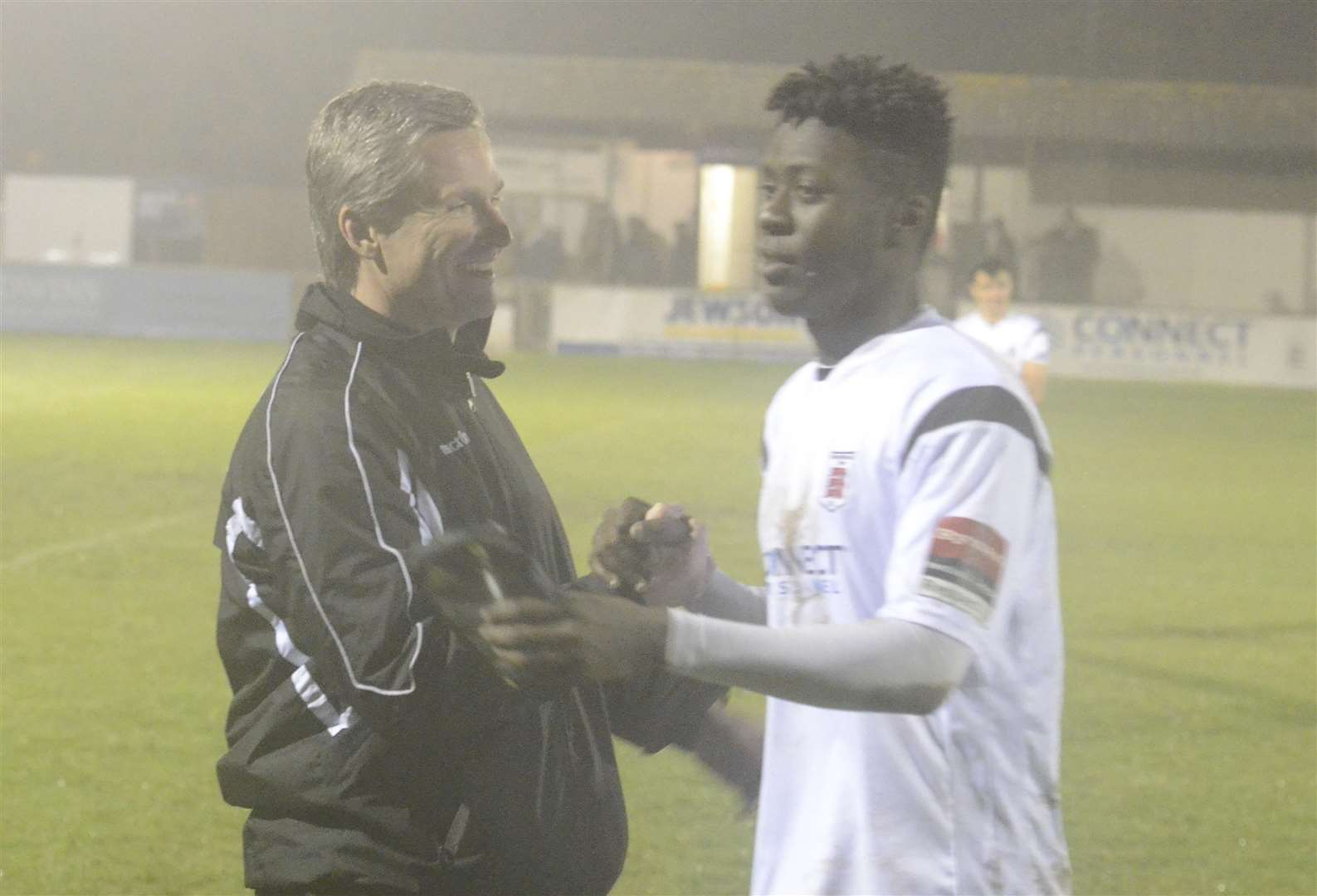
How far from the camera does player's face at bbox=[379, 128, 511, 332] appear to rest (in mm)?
2533

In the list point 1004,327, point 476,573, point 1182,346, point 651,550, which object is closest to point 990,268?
point 1004,327

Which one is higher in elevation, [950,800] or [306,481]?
[306,481]

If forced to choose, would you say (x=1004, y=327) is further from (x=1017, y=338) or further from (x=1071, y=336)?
(x=1071, y=336)

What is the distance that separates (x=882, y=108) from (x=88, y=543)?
9130 mm

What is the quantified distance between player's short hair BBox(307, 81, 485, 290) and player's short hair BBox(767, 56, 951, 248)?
538 mm

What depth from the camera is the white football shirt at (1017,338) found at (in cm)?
1139

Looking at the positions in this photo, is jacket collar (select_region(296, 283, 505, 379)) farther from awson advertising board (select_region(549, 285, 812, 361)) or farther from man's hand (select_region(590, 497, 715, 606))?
awson advertising board (select_region(549, 285, 812, 361))

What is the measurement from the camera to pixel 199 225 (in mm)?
33094

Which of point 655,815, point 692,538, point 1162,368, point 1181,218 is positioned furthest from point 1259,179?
point 692,538

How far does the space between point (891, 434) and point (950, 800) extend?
1.38 ft

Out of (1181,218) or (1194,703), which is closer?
(1194,703)

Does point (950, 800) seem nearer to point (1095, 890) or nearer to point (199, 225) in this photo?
point (1095, 890)

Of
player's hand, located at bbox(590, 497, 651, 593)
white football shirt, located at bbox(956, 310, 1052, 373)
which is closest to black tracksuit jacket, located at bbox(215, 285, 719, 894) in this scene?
player's hand, located at bbox(590, 497, 651, 593)

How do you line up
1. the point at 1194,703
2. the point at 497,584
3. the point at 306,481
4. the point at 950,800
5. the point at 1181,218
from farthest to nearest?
the point at 1181,218
the point at 1194,703
the point at 306,481
the point at 950,800
the point at 497,584
